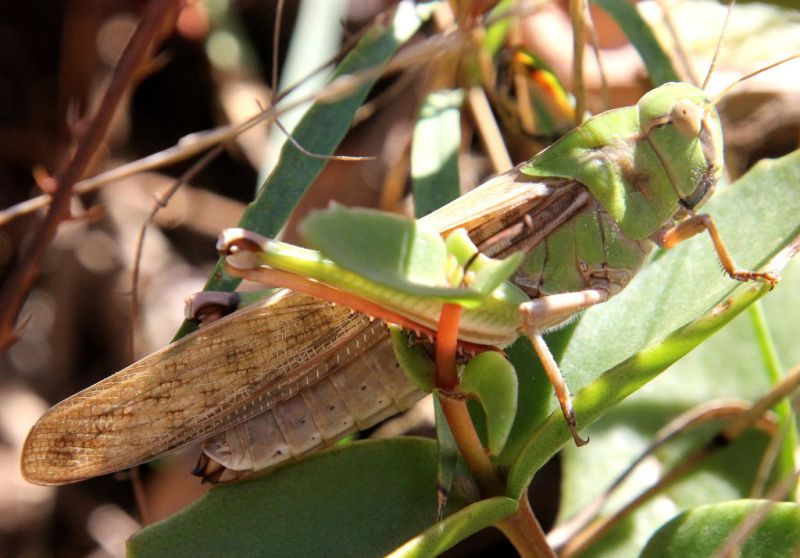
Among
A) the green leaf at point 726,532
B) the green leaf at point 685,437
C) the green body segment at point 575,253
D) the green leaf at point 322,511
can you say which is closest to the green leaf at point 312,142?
the green leaf at point 322,511

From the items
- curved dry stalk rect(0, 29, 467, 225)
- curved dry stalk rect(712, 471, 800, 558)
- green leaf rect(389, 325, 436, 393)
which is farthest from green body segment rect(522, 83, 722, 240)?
curved dry stalk rect(712, 471, 800, 558)

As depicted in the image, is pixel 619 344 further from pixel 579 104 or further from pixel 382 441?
pixel 579 104

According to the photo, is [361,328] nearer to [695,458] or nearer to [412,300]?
[412,300]

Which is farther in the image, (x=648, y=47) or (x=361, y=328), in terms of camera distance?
(x=648, y=47)

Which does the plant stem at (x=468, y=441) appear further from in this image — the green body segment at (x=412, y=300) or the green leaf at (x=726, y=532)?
the green leaf at (x=726, y=532)

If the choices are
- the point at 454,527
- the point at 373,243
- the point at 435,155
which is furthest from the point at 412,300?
the point at 435,155
